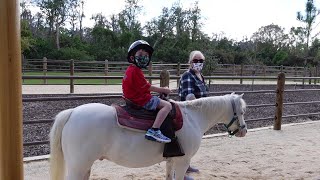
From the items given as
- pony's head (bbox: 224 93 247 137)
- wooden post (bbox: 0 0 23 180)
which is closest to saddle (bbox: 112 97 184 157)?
pony's head (bbox: 224 93 247 137)

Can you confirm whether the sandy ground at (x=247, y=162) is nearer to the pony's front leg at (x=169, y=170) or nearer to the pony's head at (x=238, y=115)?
the pony's front leg at (x=169, y=170)

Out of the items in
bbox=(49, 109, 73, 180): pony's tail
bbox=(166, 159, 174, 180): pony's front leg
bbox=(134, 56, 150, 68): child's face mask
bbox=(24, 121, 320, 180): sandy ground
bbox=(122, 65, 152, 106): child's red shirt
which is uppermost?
bbox=(134, 56, 150, 68): child's face mask

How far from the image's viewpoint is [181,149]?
3.30 m

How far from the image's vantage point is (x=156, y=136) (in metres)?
3.09

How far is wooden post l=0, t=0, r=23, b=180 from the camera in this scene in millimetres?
1229

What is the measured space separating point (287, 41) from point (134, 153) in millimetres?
47260

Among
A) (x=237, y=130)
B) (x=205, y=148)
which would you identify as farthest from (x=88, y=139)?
(x=205, y=148)

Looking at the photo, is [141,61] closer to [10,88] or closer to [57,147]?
[57,147]

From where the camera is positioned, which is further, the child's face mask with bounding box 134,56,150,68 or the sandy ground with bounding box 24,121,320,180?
the sandy ground with bounding box 24,121,320,180

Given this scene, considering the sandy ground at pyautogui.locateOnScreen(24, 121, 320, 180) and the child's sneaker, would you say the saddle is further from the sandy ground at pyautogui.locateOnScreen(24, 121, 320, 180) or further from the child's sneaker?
the sandy ground at pyautogui.locateOnScreen(24, 121, 320, 180)

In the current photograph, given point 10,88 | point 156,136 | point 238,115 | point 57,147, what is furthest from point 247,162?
point 10,88

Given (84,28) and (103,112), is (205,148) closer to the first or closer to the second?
(103,112)

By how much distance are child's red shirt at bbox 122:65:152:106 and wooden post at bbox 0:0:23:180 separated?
72.1 inches

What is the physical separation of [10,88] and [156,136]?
6.44ft
